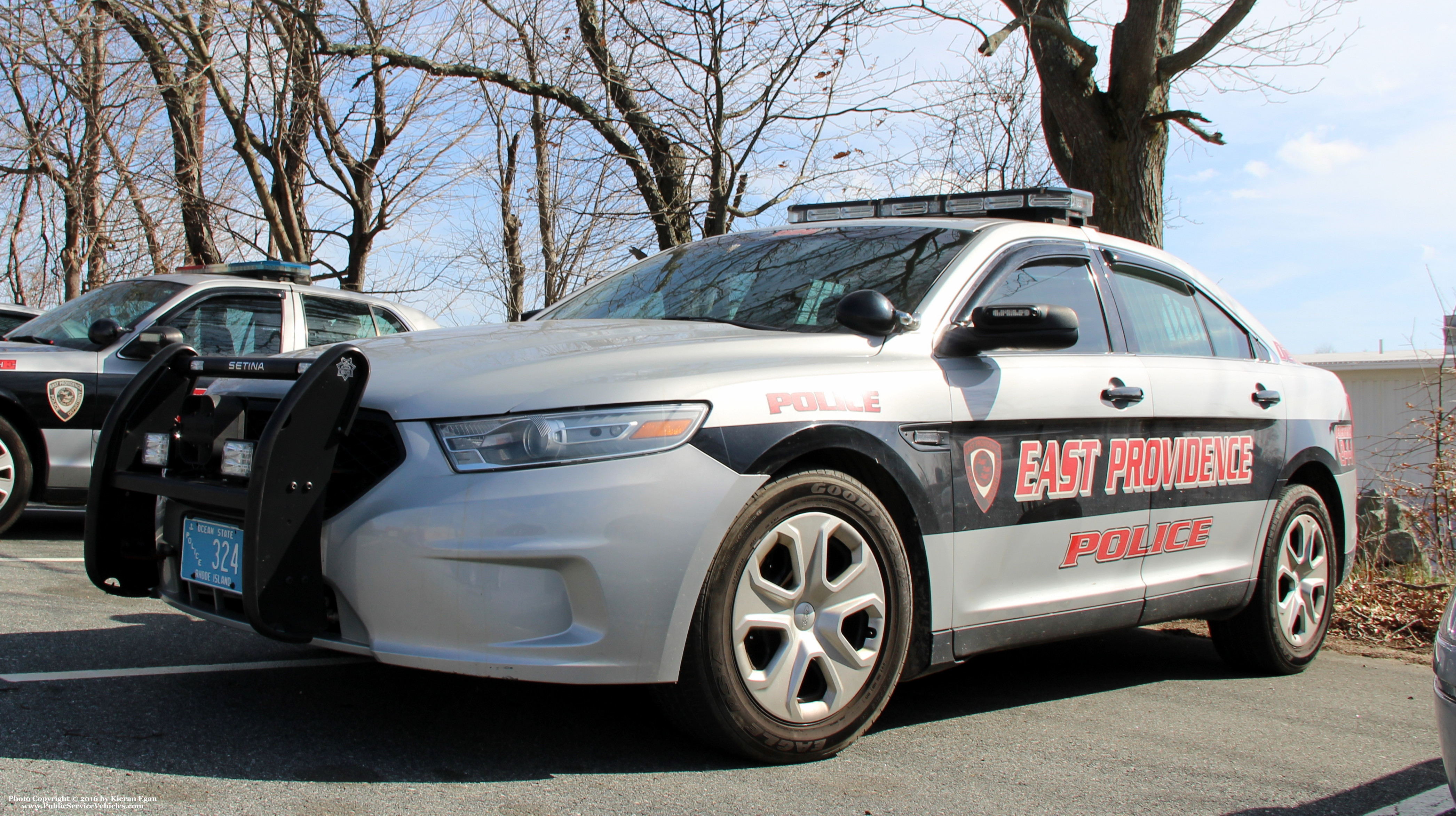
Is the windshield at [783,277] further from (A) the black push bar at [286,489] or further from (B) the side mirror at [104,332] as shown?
(B) the side mirror at [104,332]

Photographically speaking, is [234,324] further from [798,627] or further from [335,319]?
[798,627]

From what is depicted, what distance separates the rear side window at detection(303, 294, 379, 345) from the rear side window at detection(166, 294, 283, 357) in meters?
0.20

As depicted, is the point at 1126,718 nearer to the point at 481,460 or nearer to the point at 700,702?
the point at 700,702

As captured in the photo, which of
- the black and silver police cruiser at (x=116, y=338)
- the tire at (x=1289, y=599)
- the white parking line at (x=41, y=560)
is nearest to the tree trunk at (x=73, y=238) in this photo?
→ the black and silver police cruiser at (x=116, y=338)

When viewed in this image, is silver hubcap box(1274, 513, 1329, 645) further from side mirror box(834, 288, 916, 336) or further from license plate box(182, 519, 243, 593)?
license plate box(182, 519, 243, 593)

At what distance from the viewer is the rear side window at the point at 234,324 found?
7.70 metres

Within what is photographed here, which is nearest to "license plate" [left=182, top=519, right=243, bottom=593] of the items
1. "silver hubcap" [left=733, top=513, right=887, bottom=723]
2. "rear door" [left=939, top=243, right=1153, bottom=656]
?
"silver hubcap" [left=733, top=513, right=887, bottom=723]

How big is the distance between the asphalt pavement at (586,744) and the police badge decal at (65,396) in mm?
2710

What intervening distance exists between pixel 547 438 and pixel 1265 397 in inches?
130

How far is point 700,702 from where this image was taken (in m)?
3.15

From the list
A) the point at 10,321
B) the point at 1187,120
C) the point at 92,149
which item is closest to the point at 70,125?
the point at 92,149

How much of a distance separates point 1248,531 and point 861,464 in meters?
2.18

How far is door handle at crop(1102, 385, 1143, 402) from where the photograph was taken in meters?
4.24

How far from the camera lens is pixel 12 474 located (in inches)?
279
